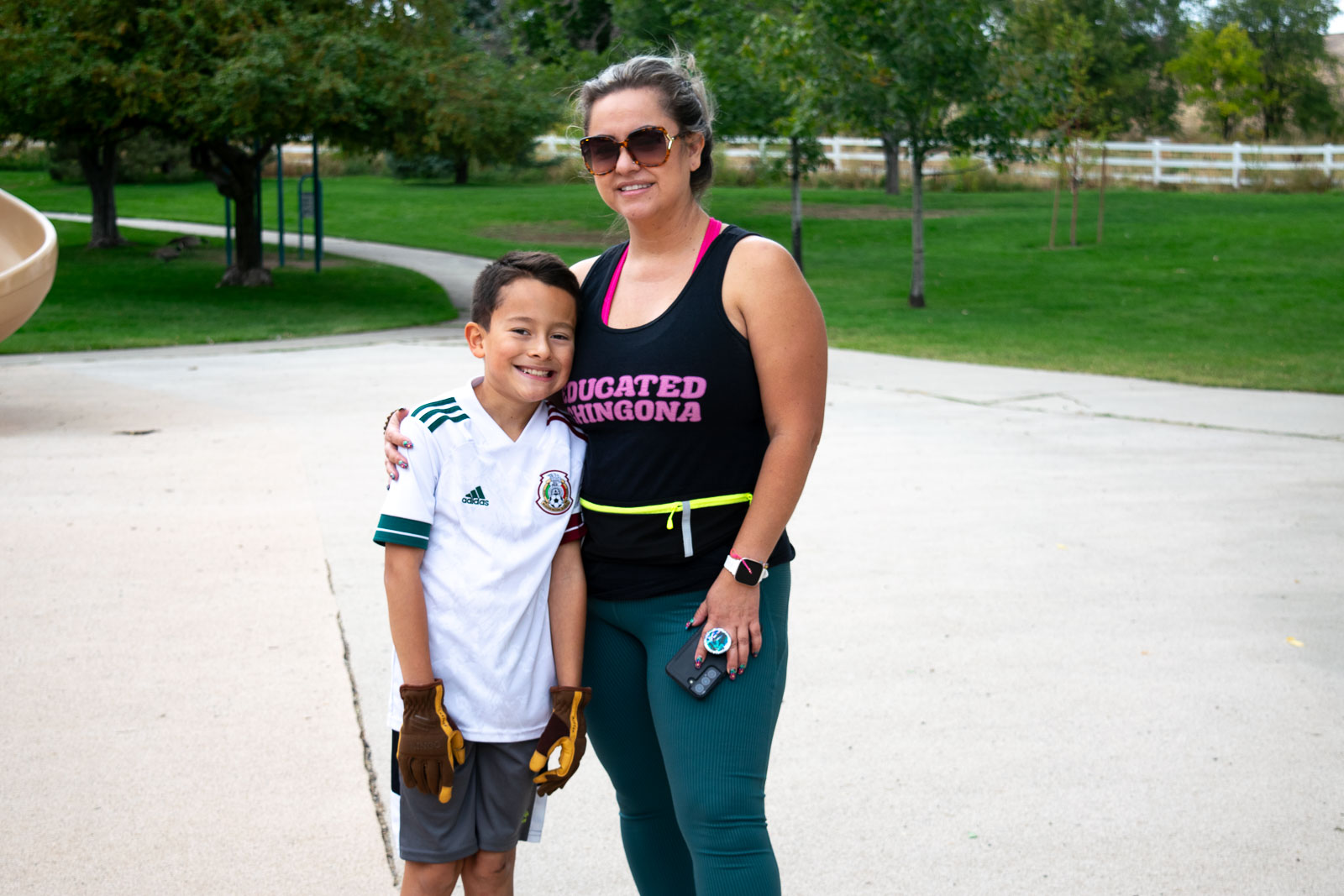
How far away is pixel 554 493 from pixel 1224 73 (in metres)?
44.1

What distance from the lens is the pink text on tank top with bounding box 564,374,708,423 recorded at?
2148mm

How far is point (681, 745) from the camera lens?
2.17m

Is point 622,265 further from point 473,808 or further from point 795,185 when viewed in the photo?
point 795,185

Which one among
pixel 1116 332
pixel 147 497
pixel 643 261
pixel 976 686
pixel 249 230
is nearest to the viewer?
pixel 643 261

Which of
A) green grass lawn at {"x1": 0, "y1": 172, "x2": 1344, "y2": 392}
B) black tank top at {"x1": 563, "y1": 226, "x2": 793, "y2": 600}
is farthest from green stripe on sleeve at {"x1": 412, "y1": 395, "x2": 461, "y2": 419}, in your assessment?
green grass lawn at {"x1": 0, "y1": 172, "x2": 1344, "y2": 392}

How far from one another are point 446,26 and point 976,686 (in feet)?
56.8

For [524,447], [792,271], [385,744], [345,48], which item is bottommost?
[385,744]

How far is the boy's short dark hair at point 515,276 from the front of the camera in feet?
7.48

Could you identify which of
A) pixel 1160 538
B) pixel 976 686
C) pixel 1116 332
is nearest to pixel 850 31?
pixel 1116 332

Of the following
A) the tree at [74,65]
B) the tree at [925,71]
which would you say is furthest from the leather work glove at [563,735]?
the tree at [925,71]

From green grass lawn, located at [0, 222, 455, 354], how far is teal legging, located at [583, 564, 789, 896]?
44.5 ft

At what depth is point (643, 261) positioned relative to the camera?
2.31 meters

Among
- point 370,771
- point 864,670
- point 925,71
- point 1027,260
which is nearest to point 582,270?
point 370,771

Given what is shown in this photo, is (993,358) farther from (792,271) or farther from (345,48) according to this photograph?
(792,271)
